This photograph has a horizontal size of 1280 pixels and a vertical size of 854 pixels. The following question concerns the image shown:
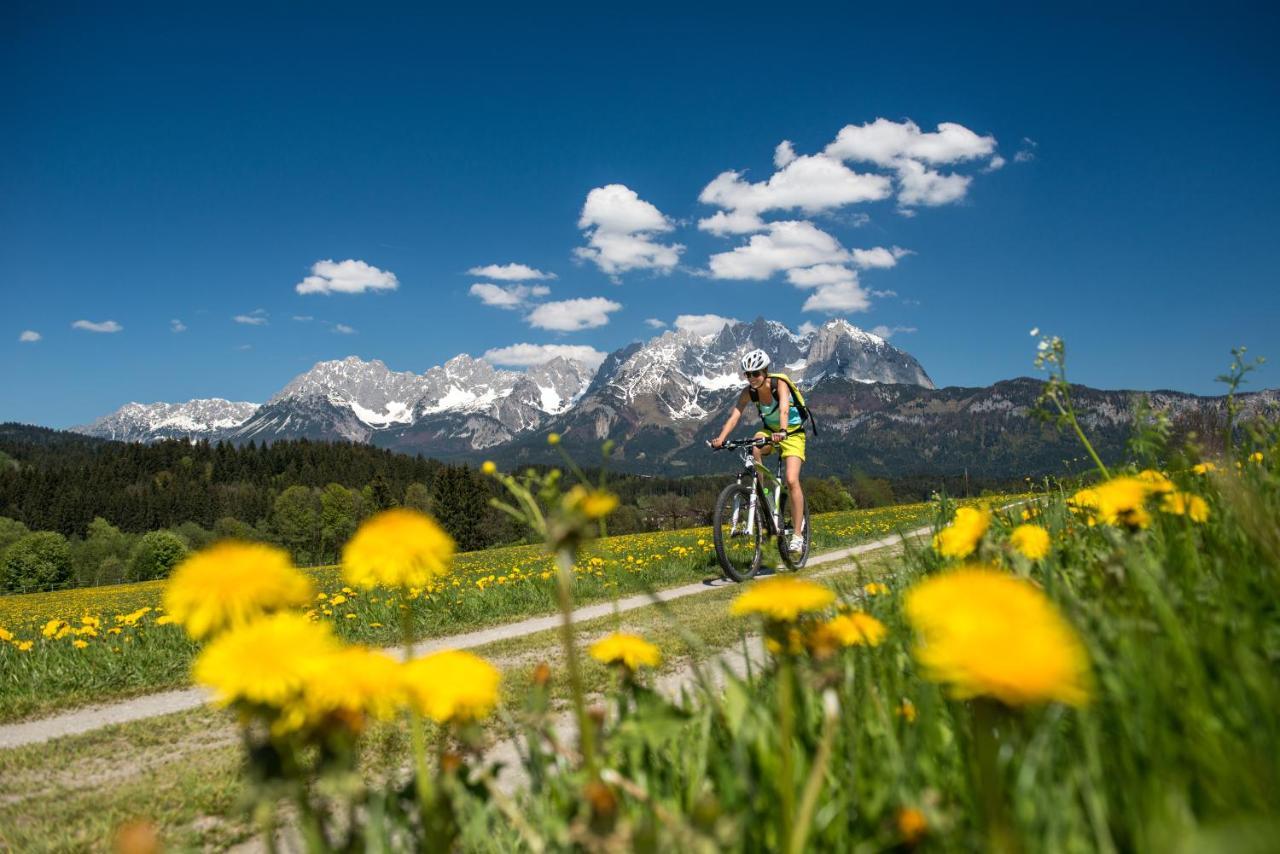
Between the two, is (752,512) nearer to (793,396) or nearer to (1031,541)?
(793,396)

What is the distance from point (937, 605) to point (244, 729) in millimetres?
1121

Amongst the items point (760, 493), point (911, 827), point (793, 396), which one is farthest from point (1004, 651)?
point (760, 493)

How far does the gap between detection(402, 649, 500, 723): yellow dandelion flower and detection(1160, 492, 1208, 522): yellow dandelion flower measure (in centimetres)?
247

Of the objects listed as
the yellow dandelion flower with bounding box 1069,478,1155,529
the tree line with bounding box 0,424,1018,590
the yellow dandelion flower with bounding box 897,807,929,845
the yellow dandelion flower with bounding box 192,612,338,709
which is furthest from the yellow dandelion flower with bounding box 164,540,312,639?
the tree line with bounding box 0,424,1018,590

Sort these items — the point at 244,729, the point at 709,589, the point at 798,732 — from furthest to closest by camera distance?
1. the point at 709,589
2. the point at 798,732
3. the point at 244,729

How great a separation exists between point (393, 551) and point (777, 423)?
31.7 feet

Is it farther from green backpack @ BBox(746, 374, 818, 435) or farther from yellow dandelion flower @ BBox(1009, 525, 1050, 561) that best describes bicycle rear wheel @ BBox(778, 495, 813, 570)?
yellow dandelion flower @ BBox(1009, 525, 1050, 561)

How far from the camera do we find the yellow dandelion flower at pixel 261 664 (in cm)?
109

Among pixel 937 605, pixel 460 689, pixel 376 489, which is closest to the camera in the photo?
pixel 937 605

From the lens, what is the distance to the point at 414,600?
10672 mm

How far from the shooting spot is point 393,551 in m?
1.45

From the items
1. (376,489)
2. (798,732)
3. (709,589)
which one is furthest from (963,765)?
(376,489)

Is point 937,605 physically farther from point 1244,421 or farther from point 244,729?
point 1244,421

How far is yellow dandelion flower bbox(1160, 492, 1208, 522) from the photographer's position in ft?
8.48
